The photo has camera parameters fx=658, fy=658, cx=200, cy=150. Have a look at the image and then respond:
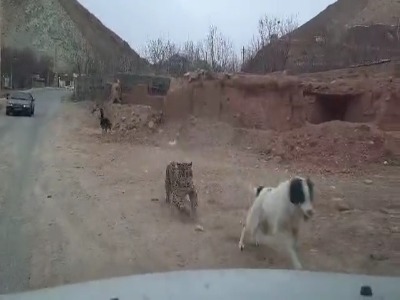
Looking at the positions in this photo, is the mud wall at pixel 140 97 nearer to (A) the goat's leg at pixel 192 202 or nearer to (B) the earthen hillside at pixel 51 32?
(A) the goat's leg at pixel 192 202

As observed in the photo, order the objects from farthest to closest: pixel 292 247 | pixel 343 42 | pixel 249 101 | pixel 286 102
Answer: pixel 343 42, pixel 249 101, pixel 286 102, pixel 292 247

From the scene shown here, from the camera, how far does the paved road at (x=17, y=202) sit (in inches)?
321

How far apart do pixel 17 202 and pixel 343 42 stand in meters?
48.1

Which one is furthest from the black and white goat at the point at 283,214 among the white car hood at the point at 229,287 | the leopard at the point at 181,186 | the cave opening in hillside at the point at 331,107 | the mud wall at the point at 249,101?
the cave opening in hillside at the point at 331,107

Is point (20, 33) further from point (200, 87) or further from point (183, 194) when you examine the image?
point (183, 194)

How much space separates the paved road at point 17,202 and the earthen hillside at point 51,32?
99076 mm

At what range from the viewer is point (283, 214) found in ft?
29.2

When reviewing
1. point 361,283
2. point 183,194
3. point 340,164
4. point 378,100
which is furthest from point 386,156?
point 361,283

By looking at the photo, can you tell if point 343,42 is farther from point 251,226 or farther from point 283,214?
point 283,214

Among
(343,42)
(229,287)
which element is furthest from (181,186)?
(343,42)

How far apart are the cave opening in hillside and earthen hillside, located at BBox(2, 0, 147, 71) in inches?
4050

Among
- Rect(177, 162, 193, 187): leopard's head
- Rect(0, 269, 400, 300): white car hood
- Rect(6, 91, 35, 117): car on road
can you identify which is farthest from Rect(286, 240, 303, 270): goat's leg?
Rect(6, 91, 35, 117): car on road

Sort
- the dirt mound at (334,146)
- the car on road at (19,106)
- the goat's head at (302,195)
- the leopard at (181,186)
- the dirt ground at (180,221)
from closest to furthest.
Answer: the goat's head at (302,195) < the dirt ground at (180,221) < the leopard at (181,186) < the dirt mound at (334,146) < the car on road at (19,106)

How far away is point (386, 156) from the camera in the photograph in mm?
21516
